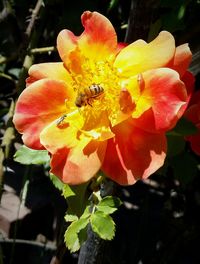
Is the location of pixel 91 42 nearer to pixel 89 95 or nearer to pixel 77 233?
pixel 89 95

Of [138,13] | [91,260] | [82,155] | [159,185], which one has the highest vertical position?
[138,13]

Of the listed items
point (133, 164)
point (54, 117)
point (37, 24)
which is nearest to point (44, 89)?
point (54, 117)

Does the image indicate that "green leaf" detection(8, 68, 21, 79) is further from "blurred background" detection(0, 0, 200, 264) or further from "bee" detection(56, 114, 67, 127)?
"bee" detection(56, 114, 67, 127)

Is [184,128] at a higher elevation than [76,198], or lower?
higher

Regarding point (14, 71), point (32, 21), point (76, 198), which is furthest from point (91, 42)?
point (14, 71)

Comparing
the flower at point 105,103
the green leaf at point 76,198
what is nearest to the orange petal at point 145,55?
the flower at point 105,103

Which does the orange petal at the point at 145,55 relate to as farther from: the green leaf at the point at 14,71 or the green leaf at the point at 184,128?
the green leaf at the point at 14,71

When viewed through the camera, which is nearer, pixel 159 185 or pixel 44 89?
pixel 44 89

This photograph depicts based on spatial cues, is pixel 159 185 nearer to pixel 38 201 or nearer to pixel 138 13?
pixel 38 201

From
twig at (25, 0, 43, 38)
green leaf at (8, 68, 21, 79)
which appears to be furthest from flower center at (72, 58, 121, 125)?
green leaf at (8, 68, 21, 79)
